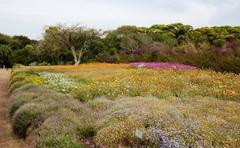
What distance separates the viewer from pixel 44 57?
151 feet

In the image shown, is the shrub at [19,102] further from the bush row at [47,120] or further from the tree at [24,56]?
the tree at [24,56]

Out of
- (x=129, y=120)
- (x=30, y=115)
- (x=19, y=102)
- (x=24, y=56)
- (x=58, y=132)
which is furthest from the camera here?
(x=24, y=56)

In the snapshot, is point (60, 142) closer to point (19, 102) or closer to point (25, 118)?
point (25, 118)

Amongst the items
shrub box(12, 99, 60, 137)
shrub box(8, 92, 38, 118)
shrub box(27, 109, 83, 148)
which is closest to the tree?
shrub box(8, 92, 38, 118)

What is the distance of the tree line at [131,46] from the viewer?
2314 centimetres

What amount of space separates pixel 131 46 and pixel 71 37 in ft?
20.4

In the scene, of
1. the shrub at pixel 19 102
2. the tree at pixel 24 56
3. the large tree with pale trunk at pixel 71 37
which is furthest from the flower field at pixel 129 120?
the tree at pixel 24 56

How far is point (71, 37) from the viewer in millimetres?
37906

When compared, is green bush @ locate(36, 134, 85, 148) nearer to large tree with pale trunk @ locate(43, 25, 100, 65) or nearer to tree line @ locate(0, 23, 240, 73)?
tree line @ locate(0, 23, 240, 73)

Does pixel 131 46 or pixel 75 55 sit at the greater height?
pixel 131 46

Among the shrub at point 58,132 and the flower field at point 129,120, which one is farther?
the shrub at point 58,132

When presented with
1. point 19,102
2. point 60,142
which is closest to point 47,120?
point 60,142

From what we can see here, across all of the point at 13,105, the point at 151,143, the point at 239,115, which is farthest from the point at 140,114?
the point at 13,105

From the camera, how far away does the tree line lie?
2314 centimetres
